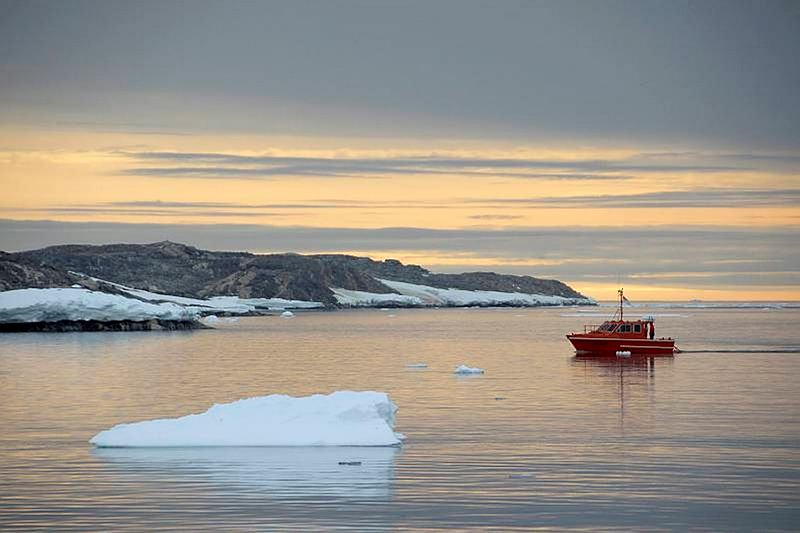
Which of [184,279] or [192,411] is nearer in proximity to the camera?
[192,411]

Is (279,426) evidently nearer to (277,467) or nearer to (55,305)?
(277,467)

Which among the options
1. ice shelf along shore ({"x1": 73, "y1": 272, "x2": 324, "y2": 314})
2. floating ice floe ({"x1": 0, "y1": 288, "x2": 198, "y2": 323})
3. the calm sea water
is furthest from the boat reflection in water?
ice shelf along shore ({"x1": 73, "y1": 272, "x2": 324, "y2": 314})

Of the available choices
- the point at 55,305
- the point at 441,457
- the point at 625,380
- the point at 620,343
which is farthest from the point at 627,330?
the point at 441,457

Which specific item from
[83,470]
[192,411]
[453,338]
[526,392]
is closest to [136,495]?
→ [83,470]

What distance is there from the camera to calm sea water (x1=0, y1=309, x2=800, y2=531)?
17.5 m

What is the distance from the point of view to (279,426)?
24.4 m

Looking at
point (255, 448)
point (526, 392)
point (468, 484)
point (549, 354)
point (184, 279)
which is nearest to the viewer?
point (468, 484)

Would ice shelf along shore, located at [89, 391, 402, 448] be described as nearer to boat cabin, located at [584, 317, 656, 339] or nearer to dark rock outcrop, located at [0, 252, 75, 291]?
boat cabin, located at [584, 317, 656, 339]

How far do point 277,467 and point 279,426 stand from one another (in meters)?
3.16

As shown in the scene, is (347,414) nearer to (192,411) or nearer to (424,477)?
(424,477)

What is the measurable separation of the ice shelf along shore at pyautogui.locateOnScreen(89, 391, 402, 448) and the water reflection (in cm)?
29

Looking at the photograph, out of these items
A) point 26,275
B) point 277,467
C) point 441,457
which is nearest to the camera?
point 277,467

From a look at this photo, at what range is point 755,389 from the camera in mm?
40219

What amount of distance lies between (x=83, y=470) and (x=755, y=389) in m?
26.3
